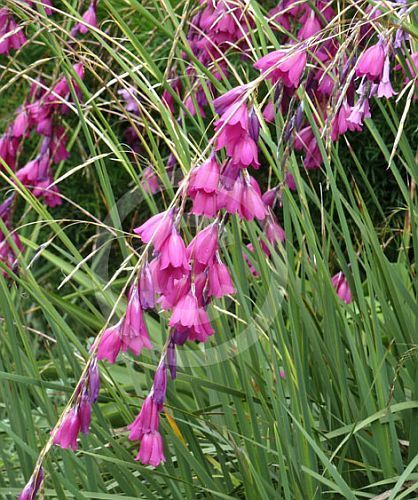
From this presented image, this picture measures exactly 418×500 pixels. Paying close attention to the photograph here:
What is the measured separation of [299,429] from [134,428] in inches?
10.5

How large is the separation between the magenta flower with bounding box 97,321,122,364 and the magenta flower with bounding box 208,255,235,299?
0.13 metres

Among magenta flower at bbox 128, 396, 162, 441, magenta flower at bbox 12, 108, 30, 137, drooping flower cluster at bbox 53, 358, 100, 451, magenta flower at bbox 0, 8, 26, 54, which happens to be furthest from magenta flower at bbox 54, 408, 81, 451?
magenta flower at bbox 12, 108, 30, 137

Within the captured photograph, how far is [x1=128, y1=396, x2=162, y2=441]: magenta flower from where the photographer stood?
3.90 ft

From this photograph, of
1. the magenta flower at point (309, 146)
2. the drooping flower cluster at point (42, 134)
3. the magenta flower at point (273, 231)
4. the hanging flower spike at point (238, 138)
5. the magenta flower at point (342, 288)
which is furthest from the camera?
the drooping flower cluster at point (42, 134)

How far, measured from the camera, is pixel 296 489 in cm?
132

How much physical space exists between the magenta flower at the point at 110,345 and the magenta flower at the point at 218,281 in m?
0.13

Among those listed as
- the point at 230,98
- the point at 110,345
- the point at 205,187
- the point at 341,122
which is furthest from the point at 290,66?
the point at 110,345

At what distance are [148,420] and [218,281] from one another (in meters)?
0.24

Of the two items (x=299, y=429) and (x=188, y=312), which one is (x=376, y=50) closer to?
(x=188, y=312)

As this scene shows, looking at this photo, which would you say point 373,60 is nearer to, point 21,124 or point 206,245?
point 206,245

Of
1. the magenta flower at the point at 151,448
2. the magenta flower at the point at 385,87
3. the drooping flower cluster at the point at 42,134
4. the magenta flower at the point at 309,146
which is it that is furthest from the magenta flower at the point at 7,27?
the magenta flower at the point at 151,448

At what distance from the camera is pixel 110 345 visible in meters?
1.11

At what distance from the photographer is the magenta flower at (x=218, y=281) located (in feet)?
3.59

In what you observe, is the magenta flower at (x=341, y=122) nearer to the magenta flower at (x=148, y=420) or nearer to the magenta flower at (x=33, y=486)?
the magenta flower at (x=148, y=420)
